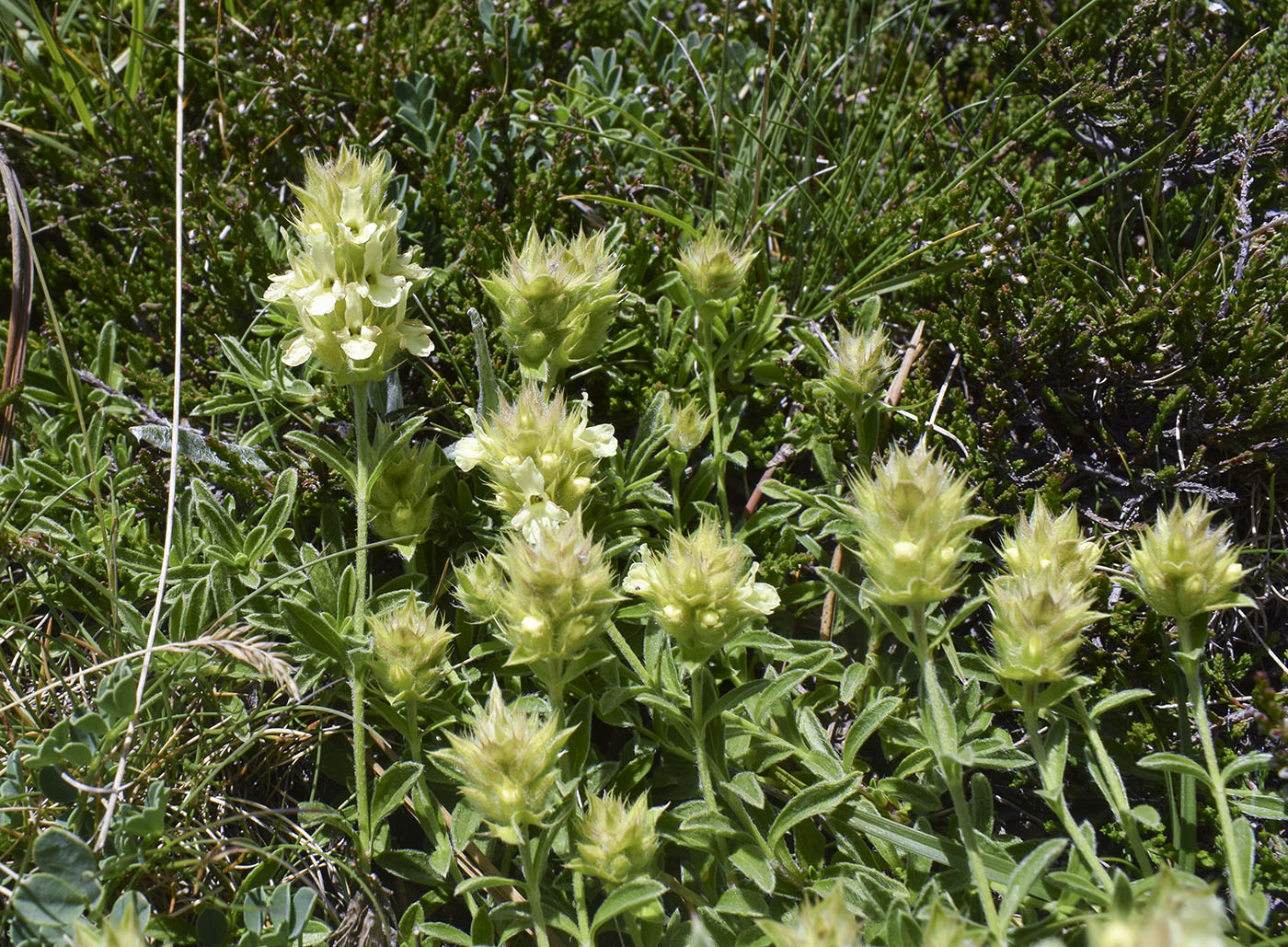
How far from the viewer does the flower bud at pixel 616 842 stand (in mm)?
1752

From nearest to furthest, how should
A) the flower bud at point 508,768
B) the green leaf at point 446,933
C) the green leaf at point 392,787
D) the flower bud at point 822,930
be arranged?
the flower bud at point 822,930 → the flower bud at point 508,768 → the green leaf at point 446,933 → the green leaf at point 392,787

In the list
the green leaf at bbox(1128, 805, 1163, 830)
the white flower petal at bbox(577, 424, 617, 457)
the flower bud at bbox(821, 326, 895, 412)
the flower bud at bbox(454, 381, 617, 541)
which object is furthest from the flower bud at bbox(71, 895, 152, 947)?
the flower bud at bbox(821, 326, 895, 412)

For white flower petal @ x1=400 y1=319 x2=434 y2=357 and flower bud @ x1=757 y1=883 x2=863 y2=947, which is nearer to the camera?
flower bud @ x1=757 y1=883 x2=863 y2=947

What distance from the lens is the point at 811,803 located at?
6.40 feet

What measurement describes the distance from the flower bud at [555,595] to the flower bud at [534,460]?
6.0 inches

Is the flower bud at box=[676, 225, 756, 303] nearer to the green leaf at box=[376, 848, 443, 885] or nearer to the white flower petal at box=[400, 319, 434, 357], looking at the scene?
the white flower petal at box=[400, 319, 434, 357]

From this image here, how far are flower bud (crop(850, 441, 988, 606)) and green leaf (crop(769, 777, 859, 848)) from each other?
0.41 m

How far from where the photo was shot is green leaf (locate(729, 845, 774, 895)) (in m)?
1.83

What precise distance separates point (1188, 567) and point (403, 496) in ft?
4.89

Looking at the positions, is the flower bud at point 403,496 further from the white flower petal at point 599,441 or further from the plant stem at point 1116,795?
the plant stem at point 1116,795

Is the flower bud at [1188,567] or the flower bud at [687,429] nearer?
the flower bud at [1188,567]

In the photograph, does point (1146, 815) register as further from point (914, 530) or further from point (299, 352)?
point (299, 352)

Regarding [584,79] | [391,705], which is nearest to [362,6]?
[584,79]

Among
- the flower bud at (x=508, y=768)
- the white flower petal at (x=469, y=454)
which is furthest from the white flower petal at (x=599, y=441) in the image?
the flower bud at (x=508, y=768)
